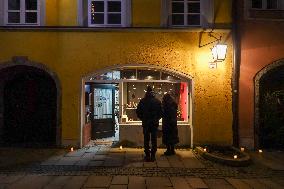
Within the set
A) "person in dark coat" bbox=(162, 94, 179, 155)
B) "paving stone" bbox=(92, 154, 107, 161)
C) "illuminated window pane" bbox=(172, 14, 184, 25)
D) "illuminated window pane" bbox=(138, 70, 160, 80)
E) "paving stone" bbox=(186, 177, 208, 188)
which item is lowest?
"paving stone" bbox=(186, 177, 208, 188)

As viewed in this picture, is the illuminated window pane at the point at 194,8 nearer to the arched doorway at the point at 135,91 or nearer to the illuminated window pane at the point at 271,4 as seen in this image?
the arched doorway at the point at 135,91

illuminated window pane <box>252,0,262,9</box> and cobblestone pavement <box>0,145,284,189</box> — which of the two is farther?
illuminated window pane <box>252,0,262,9</box>

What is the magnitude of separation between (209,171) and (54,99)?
21.9ft

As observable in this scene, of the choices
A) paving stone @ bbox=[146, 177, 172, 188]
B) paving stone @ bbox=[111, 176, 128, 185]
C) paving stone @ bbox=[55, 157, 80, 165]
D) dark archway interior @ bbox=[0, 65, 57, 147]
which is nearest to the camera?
paving stone @ bbox=[146, 177, 172, 188]

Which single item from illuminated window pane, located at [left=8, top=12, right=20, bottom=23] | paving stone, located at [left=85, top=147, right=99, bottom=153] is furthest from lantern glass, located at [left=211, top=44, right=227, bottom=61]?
illuminated window pane, located at [left=8, top=12, right=20, bottom=23]

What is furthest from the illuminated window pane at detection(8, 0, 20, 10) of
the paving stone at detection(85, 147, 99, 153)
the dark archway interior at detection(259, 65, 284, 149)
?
the dark archway interior at detection(259, 65, 284, 149)

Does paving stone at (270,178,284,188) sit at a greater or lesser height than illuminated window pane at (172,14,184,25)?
lesser

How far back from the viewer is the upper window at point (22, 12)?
1235 cm

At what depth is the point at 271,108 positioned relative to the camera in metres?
12.3

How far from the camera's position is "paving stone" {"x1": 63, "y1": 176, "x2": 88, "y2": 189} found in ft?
24.8

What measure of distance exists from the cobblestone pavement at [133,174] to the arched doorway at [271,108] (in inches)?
109

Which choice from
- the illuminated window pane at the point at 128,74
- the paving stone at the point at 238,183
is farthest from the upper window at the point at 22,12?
the paving stone at the point at 238,183

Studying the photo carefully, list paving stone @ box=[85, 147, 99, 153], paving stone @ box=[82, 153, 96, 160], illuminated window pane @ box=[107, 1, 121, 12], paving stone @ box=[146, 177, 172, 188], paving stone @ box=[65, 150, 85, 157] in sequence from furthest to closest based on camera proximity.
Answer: illuminated window pane @ box=[107, 1, 121, 12] → paving stone @ box=[85, 147, 99, 153] → paving stone @ box=[65, 150, 85, 157] → paving stone @ box=[82, 153, 96, 160] → paving stone @ box=[146, 177, 172, 188]

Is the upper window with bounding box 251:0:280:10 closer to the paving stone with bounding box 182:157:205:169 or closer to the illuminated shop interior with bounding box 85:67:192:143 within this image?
the illuminated shop interior with bounding box 85:67:192:143
